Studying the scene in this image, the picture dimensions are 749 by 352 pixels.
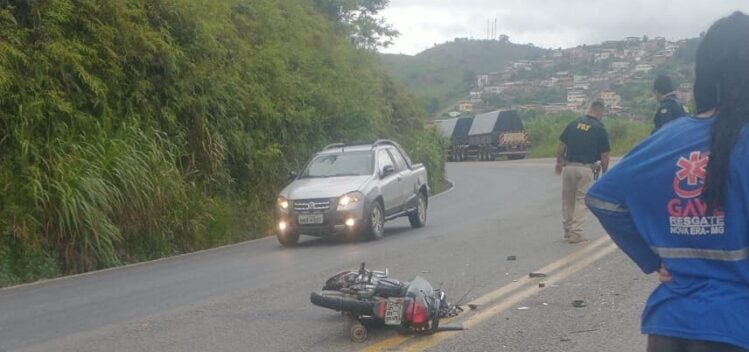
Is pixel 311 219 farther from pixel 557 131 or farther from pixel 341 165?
pixel 557 131

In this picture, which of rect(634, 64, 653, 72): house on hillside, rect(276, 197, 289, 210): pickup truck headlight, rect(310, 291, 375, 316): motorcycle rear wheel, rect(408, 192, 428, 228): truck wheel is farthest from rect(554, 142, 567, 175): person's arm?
rect(634, 64, 653, 72): house on hillside

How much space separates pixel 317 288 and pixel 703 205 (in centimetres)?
837

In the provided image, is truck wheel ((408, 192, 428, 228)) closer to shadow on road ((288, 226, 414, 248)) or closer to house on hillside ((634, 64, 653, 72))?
shadow on road ((288, 226, 414, 248))

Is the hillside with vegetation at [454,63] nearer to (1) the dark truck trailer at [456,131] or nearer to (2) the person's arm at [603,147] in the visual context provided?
(1) the dark truck trailer at [456,131]

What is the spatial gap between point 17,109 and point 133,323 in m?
7.42

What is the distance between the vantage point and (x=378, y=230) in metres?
17.4

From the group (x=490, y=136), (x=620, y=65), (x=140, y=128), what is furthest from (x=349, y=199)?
(x=620, y=65)

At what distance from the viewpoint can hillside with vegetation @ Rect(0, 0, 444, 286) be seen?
15562mm

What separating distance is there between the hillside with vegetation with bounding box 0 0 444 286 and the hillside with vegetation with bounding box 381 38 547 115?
83.4 meters

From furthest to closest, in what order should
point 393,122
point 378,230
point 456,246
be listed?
1. point 393,122
2. point 378,230
3. point 456,246

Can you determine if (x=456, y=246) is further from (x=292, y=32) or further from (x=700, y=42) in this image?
(x=292, y=32)

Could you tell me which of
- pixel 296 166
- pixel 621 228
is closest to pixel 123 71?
pixel 296 166

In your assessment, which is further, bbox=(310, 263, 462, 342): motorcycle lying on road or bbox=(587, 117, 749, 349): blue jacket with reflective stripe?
bbox=(310, 263, 462, 342): motorcycle lying on road

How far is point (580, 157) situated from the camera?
14594mm
